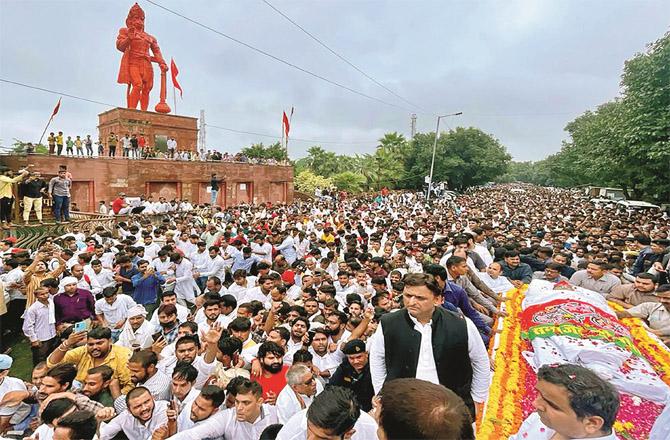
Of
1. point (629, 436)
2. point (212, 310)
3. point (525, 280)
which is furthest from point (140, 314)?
point (525, 280)

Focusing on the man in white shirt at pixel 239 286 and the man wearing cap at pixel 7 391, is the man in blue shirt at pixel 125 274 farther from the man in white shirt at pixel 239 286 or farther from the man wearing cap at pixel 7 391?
the man wearing cap at pixel 7 391

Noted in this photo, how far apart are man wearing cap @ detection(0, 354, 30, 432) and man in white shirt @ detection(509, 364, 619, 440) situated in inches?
162

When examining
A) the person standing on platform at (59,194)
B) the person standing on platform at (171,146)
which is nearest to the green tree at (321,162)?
the person standing on platform at (171,146)

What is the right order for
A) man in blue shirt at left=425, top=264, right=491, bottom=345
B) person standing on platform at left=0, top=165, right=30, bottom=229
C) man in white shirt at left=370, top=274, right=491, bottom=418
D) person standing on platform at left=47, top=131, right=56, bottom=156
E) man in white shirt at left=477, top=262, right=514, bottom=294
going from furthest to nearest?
person standing on platform at left=47, top=131, right=56, bottom=156, person standing on platform at left=0, top=165, right=30, bottom=229, man in white shirt at left=477, top=262, right=514, bottom=294, man in blue shirt at left=425, top=264, right=491, bottom=345, man in white shirt at left=370, top=274, right=491, bottom=418

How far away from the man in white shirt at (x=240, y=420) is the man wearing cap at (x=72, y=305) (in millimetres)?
3528

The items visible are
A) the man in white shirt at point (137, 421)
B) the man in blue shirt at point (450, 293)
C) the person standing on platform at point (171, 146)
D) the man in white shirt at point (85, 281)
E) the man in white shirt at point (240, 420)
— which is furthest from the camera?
the person standing on platform at point (171, 146)

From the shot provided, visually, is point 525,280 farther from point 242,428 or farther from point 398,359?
point 242,428

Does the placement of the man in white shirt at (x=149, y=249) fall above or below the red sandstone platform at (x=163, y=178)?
below

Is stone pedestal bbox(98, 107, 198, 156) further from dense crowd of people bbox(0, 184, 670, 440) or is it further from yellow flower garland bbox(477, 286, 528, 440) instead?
yellow flower garland bbox(477, 286, 528, 440)

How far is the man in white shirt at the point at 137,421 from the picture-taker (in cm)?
279

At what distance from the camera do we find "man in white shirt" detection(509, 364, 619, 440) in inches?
74.7

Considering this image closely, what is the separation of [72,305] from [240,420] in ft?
12.4

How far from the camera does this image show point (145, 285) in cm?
633

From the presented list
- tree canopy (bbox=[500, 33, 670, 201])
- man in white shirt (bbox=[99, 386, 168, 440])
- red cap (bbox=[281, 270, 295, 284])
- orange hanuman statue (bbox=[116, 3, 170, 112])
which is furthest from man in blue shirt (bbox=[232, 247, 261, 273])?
orange hanuman statue (bbox=[116, 3, 170, 112])
